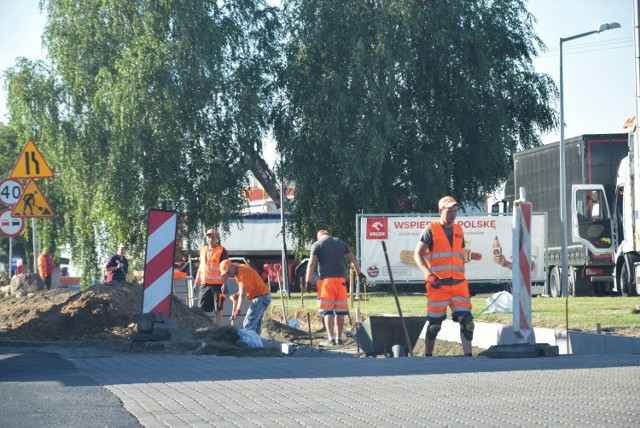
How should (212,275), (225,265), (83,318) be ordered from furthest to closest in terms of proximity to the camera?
(212,275) < (225,265) < (83,318)

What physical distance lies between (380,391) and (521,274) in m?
4.53

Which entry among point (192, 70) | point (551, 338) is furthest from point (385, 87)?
point (551, 338)

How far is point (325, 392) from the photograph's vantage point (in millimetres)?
8859

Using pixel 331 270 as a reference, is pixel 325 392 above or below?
below

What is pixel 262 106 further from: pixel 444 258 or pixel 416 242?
pixel 444 258

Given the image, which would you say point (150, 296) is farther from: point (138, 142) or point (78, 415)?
point (138, 142)

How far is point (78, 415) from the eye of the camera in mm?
7734

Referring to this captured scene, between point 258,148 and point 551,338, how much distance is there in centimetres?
2147

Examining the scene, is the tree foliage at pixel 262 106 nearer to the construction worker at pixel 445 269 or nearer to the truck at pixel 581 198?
the truck at pixel 581 198

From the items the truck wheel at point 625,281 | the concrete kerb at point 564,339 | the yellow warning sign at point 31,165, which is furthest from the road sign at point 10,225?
the truck wheel at point 625,281

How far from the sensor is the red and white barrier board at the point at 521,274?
507 inches

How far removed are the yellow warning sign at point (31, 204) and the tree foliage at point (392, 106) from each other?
50.6 feet

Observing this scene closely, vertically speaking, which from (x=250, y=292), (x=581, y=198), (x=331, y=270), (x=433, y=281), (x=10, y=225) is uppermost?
(x=581, y=198)

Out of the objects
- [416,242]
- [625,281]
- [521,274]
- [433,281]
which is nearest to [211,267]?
[433,281]
